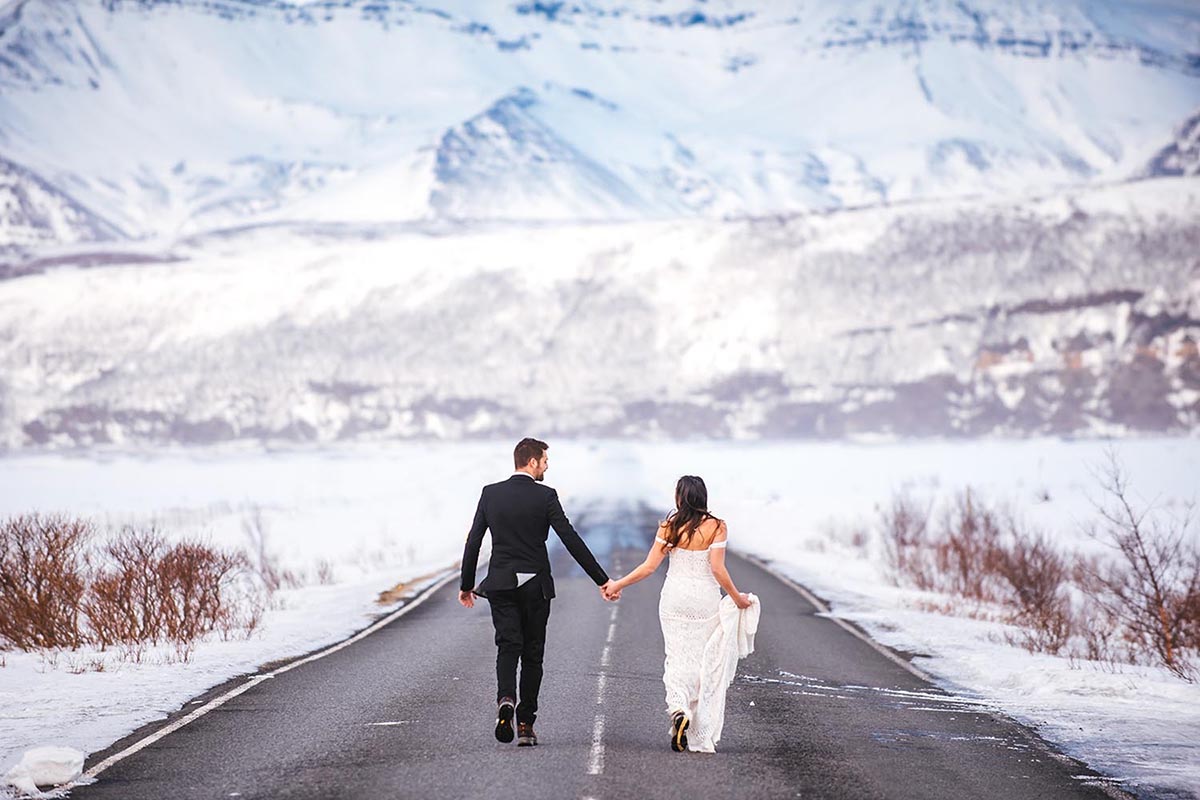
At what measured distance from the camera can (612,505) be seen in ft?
149

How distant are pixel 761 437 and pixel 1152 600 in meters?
101

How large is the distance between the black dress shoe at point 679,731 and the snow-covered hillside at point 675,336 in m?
108

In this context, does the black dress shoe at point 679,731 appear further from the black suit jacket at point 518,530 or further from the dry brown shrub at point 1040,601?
the dry brown shrub at point 1040,601

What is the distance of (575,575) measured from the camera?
84.9 ft

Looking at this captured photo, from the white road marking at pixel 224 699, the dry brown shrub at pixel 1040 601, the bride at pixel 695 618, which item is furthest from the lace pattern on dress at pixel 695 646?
the dry brown shrub at pixel 1040 601

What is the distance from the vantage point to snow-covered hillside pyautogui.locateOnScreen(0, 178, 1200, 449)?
393ft

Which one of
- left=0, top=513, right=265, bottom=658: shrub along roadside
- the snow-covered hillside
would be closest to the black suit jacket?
left=0, top=513, right=265, bottom=658: shrub along roadside

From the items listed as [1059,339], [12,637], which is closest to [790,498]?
[12,637]

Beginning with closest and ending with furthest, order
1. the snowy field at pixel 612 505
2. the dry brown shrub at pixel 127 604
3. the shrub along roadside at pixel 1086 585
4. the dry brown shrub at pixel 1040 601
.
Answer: the snowy field at pixel 612 505 → the dry brown shrub at pixel 127 604 → the shrub along roadside at pixel 1086 585 → the dry brown shrub at pixel 1040 601

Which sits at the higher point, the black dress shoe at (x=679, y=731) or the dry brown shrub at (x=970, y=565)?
the dry brown shrub at (x=970, y=565)

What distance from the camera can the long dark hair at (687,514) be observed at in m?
9.52

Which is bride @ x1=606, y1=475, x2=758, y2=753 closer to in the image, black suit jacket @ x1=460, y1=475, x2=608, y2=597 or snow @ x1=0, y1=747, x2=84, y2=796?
black suit jacket @ x1=460, y1=475, x2=608, y2=597

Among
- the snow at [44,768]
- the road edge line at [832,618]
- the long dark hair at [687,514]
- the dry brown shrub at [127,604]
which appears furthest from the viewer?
the dry brown shrub at [127,604]

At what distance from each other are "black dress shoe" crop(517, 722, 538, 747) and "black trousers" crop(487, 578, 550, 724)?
39mm
